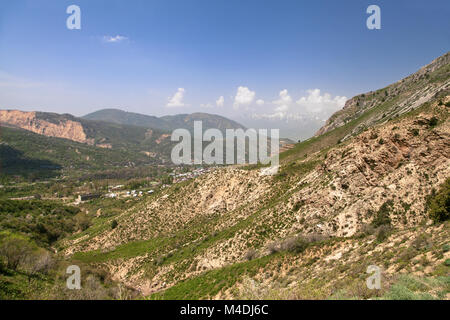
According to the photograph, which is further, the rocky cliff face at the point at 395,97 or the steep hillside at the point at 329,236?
the rocky cliff face at the point at 395,97

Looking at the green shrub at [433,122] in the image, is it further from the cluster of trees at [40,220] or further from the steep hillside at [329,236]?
the cluster of trees at [40,220]

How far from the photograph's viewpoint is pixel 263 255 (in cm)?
2317

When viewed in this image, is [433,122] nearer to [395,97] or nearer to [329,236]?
[329,236]

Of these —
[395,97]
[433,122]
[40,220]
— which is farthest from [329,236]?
[40,220]

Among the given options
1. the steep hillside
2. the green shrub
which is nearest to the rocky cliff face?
the green shrub

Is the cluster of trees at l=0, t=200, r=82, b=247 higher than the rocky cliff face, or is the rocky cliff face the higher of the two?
the rocky cliff face

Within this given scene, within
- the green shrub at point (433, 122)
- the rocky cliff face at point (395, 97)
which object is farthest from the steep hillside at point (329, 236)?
the rocky cliff face at point (395, 97)

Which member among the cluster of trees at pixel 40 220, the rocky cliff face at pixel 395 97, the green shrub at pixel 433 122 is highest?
the rocky cliff face at pixel 395 97

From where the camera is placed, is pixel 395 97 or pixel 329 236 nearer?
pixel 329 236

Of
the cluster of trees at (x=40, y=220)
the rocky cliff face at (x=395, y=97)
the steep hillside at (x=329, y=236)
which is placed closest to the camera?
the steep hillside at (x=329, y=236)

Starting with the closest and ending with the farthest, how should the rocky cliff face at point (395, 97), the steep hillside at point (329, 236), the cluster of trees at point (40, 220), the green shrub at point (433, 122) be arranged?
the steep hillside at point (329, 236)
the green shrub at point (433, 122)
the rocky cliff face at point (395, 97)
the cluster of trees at point (40, 220)

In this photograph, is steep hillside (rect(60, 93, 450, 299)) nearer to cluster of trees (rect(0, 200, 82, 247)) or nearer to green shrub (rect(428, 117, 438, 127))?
green shrub (rect(428, 117, 438, 127))

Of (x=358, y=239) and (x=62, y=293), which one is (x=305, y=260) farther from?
(x=62, y=293)
